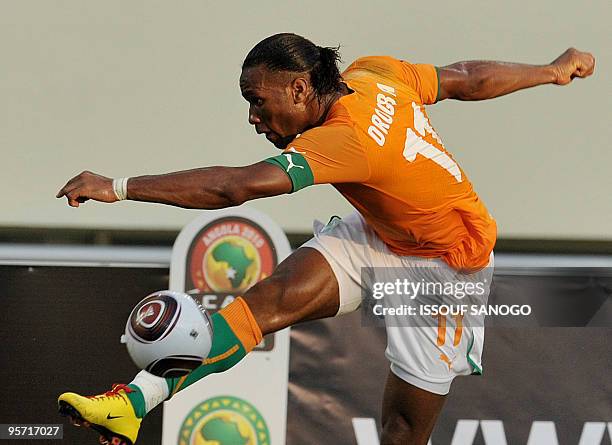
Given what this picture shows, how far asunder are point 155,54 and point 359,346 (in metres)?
1.45

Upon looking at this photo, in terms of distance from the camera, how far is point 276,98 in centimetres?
346

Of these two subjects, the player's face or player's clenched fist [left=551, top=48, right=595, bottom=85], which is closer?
the player's face

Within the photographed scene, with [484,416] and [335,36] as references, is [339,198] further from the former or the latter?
[484,416]

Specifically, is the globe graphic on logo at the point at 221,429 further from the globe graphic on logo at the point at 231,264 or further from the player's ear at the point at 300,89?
the player's ear at the point at 300,89

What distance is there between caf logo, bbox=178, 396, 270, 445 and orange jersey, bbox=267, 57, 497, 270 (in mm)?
999

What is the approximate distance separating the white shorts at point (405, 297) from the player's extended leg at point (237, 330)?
Result: 0.07 meters

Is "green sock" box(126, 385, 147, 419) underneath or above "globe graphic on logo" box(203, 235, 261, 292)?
A: underneath

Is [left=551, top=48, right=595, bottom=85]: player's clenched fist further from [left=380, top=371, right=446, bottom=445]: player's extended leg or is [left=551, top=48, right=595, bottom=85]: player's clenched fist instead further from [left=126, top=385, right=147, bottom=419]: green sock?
[left=126, top=385, right=147, bottom=419]: green sock

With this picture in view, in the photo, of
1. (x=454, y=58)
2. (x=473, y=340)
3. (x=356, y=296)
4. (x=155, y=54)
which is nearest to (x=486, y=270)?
(x=473, y=340)

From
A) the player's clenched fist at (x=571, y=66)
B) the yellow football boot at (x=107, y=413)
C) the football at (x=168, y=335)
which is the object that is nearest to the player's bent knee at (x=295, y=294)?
the football at (x=168, y=335)

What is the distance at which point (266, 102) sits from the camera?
346 cm

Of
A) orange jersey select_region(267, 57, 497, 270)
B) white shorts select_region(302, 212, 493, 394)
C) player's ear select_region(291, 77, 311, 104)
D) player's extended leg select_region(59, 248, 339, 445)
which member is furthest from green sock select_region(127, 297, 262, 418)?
player's ear select_region(291, 77, 311, 104)

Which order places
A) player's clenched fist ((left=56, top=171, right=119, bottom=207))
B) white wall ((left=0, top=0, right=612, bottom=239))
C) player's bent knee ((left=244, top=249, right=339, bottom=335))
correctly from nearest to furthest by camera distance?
player's clenched fist ((left=56, top=171, right=119, bottom=207)) → player's bent knee ((left=244, top=249, right=339, bottom=335)) → white wall ((left=0, top=0, right=612, bottom=239))

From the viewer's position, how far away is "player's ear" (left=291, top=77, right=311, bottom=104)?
346 centimetres
